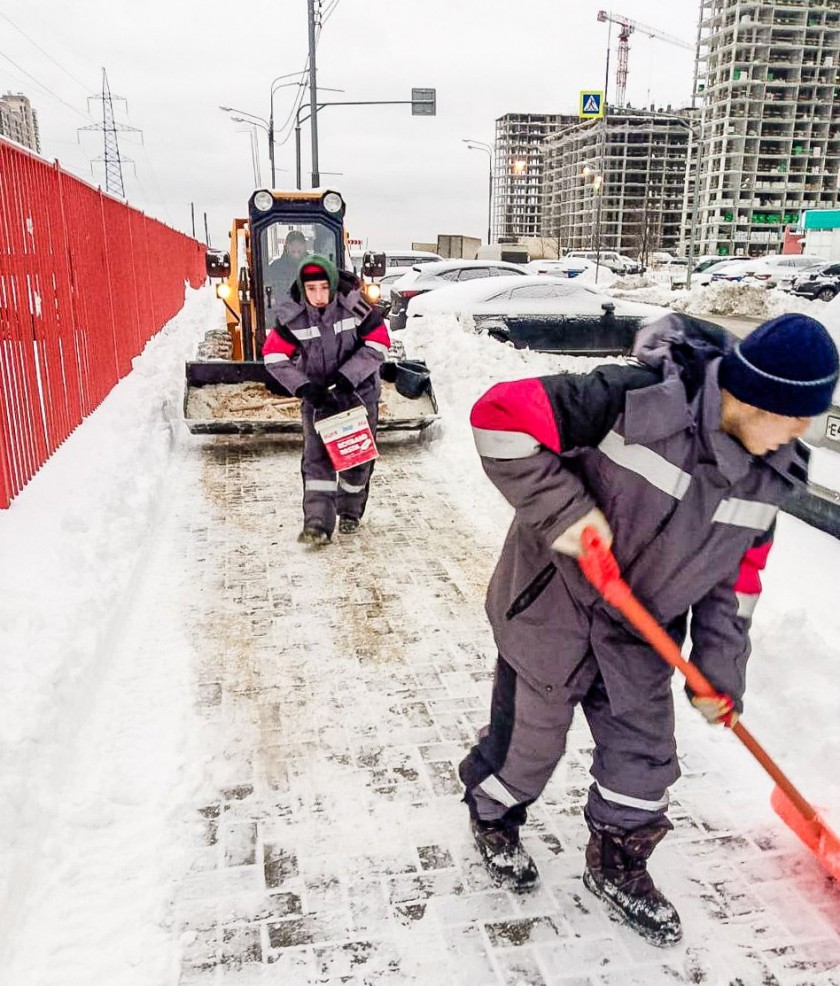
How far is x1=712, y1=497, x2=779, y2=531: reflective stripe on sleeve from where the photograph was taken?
201 centimetres

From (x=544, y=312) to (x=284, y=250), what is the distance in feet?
13.5

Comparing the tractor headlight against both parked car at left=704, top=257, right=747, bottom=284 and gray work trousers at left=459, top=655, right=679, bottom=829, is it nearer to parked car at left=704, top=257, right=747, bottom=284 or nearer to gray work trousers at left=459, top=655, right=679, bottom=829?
gray work trousers at left=459, top=655, right=679, bottom=829

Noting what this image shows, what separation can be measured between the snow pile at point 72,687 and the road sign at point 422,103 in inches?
696

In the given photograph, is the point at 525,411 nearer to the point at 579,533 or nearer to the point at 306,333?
the point at 579,533

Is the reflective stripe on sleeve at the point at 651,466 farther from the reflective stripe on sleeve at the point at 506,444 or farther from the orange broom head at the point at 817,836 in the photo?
the orange broom head at the point at 817,836

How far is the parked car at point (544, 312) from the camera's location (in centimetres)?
1140

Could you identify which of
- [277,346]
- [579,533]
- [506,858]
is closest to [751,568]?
[579,533]

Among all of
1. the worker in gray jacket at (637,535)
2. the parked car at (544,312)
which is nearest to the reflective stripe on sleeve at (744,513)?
the worker in gray jacket at (637,535)

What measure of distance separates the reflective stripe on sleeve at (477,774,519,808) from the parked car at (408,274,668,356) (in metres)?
9.15

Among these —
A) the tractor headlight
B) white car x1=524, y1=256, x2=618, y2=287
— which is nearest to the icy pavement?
the tractor headlight

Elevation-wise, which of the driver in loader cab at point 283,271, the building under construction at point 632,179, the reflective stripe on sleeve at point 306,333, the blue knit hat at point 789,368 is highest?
the building under construction at point 632,179

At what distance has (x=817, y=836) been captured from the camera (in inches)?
99.3

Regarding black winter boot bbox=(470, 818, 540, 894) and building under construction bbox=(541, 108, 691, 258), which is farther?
building under construction bbox=(541, 108, 691, 258)

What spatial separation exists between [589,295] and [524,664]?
10.6 meters
